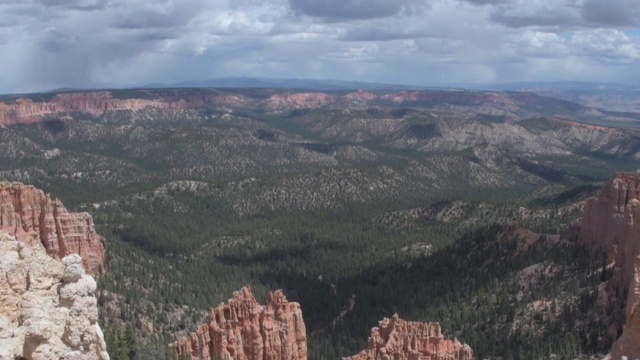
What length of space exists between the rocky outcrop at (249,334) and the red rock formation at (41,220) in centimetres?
2603

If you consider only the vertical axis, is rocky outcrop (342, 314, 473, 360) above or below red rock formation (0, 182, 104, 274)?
below

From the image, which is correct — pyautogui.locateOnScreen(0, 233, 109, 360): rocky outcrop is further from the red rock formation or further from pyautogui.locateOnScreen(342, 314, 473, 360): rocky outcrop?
the red rock formation

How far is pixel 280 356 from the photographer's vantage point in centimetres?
6250

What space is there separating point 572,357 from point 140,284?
197 ft

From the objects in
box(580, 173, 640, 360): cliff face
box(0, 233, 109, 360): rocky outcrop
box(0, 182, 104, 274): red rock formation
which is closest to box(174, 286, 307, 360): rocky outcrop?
box(0, 182, 104, 274): red rock formation

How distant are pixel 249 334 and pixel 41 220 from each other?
3528 centimetres

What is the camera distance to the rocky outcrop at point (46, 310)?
21.6 metres

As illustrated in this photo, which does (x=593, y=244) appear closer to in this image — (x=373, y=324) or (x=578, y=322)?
(x=578, y=322)

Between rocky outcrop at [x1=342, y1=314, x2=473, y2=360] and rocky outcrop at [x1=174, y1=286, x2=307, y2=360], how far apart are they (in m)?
6.91

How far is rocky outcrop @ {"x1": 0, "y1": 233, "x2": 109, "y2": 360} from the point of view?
21609 millimetres

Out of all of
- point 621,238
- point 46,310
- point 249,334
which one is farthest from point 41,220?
point 621,238

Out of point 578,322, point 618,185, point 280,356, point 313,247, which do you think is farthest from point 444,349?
point 313,247

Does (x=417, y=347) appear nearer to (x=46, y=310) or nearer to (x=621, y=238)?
(x=621, y=238)

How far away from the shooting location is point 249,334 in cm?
6172
